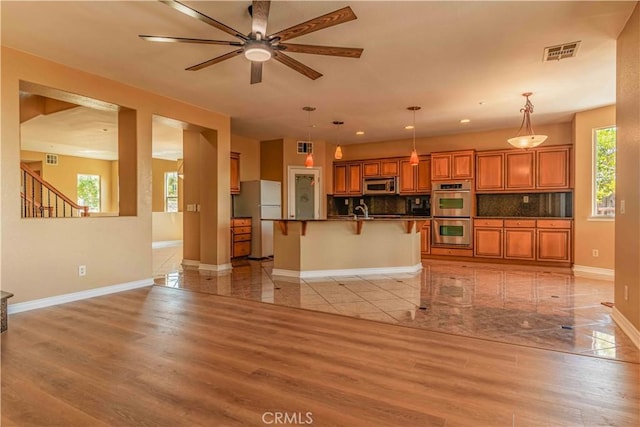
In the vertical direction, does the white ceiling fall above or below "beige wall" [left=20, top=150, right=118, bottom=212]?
above

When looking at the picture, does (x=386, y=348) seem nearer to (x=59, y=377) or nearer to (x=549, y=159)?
(x=59, y=377)

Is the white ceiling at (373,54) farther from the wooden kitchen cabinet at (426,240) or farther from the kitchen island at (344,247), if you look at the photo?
the wooden kitchen cabinet at (426,240)

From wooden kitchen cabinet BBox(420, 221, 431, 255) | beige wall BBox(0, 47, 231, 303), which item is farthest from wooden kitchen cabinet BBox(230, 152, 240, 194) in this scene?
wooden kitchen cabinet BBox(420, 221, 431, 255)


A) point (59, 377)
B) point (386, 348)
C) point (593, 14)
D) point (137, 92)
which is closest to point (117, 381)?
point (59, 377)

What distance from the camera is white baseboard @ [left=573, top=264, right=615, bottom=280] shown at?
534 centimetres

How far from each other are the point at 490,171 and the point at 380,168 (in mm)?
2337

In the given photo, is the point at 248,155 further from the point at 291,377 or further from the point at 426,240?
the point at 291,377

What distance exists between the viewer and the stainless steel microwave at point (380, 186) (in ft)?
26.0

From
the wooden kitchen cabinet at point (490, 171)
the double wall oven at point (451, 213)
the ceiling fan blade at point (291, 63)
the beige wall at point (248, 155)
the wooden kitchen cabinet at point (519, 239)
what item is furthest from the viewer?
the beige wall at point (248, 155)

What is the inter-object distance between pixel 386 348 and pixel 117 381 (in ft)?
5.97

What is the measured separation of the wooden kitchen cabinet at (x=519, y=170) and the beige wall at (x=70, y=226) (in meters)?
5.80

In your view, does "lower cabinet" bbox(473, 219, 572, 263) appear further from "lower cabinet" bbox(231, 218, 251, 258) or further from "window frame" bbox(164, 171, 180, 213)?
"window frame" bbox(164, 171, 180, 213)

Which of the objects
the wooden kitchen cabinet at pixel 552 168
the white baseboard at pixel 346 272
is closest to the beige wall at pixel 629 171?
the white baseboard at pixel 346 272

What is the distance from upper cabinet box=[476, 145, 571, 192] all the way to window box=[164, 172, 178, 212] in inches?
354
